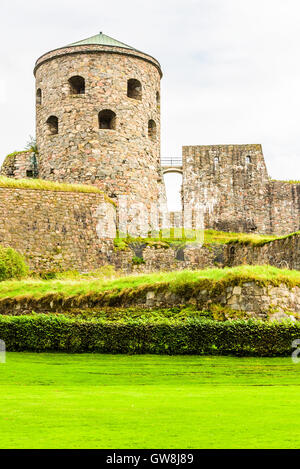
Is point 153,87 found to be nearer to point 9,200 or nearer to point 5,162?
point 5,162

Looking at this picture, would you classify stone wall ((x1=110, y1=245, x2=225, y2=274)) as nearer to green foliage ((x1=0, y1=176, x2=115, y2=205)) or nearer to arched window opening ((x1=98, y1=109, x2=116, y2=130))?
green foliage ((x1=0, y1=176, x2=115, y2=205))

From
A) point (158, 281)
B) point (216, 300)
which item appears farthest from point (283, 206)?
point (216, 300)

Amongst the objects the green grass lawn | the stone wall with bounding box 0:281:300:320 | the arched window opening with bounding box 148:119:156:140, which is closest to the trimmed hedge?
the green grass lawn

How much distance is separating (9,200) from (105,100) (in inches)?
303

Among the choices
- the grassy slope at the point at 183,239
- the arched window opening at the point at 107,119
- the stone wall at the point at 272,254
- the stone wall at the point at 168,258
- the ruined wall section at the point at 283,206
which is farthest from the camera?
the ruined wall section at the point at 283,206

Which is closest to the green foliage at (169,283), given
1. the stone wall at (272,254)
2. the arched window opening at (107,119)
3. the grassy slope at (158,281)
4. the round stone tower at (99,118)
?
the grassy slope at (158,281)

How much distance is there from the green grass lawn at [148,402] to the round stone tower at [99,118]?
635 inches

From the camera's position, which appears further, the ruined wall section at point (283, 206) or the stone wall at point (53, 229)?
the ruined wall section at point (283, 206)

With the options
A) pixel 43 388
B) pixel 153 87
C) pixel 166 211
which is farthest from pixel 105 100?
pixel 43 388

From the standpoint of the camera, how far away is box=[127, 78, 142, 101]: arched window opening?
2906 cm

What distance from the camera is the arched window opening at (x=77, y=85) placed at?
2859cm

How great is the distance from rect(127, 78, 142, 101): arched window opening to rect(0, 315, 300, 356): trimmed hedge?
18254mm

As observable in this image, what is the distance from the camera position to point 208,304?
1403cm

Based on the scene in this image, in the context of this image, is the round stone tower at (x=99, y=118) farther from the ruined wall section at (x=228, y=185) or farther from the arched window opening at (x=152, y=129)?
the ruined wall section at (x=228, y=185)
